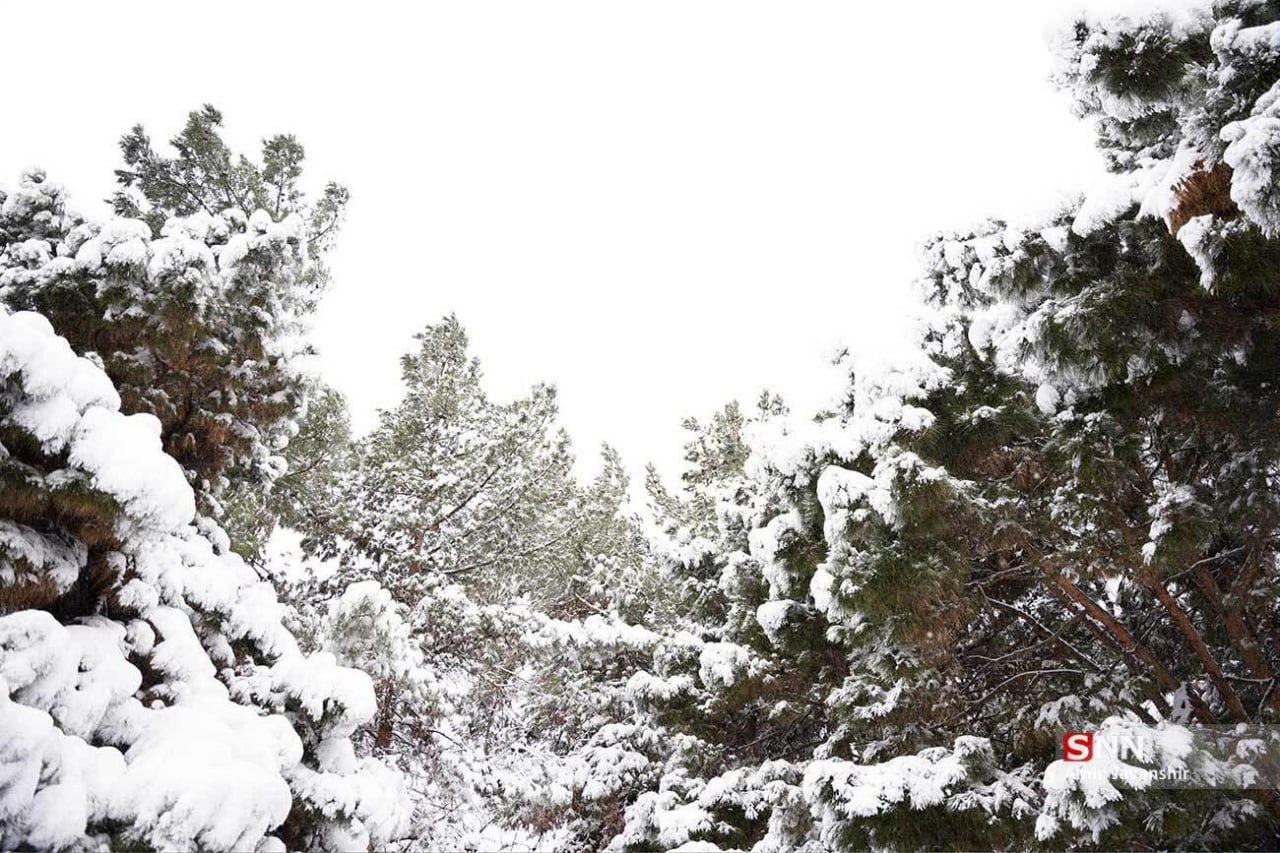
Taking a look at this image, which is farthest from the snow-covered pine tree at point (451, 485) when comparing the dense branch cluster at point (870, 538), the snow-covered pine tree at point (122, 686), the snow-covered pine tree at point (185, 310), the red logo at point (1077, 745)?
the red logo at point (1077, 745)

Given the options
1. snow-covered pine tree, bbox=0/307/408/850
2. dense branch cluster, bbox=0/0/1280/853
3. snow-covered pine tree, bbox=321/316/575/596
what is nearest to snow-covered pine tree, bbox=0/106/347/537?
dense branch cluster, bbox=0/0/1280/853

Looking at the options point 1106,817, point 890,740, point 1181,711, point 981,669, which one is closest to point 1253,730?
point 1181,711

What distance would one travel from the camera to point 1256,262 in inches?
139

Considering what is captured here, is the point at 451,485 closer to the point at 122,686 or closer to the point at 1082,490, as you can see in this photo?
the point at 122,686

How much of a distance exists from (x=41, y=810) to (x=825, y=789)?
418 cm

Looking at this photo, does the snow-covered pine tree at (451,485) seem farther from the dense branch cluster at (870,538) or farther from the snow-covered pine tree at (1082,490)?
the snow-covered pine tree at (1082,490)

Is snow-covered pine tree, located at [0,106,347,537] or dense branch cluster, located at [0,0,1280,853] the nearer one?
dense branch cluster, located at [0,0,1280,853]

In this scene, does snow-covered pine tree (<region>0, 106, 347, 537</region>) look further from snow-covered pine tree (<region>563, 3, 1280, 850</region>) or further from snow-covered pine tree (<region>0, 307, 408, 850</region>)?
snow-covered pine tree (<region>563, 3, 1280, 850</region>)

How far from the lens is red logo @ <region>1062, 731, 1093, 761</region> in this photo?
4559mm

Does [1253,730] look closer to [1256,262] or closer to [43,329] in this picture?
[1256,262]

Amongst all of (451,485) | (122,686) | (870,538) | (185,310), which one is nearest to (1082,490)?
(870,538)

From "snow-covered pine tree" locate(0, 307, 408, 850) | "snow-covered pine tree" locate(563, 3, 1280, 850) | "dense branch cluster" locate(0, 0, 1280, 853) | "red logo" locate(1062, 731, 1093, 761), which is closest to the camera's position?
"snow-covered pine tree" locate(0, 307, 408, 850)

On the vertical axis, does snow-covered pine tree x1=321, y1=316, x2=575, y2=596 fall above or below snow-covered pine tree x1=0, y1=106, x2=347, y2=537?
above

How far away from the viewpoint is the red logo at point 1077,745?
15.0 feet
